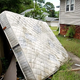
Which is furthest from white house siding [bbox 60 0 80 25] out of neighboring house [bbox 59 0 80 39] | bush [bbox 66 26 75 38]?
bush [bbox 66 26 75 38]

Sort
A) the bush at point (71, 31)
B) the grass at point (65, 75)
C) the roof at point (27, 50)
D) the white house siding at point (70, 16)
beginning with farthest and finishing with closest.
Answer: the bush at point (71, 31)
the white house siding at point (70, 16)
the grass at point (65, 75)
the roof at point (27, 50)

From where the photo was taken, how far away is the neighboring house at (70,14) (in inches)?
466

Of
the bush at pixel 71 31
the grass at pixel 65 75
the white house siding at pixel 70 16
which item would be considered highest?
the white house siding at pixel 70 16

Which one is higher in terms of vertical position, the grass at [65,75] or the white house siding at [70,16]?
the white house siding at [70,16]

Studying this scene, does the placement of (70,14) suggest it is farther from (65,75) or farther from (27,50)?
(27,50)

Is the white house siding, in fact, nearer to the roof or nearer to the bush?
the bush

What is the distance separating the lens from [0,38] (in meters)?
4.79

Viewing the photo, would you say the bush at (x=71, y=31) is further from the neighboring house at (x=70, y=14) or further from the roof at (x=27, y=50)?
the roof at (x=27, y=50)

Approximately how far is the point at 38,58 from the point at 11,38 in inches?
45.8

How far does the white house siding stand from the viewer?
11.7 metres

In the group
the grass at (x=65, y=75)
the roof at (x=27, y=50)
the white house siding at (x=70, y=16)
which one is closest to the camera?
the roof at (x=27, y=50)

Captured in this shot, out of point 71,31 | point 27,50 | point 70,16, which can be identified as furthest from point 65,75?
point 70,16

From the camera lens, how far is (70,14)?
12.7 m

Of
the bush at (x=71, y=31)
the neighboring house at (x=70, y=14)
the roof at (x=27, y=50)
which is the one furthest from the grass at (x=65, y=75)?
the bush at (x=71, y=31)
